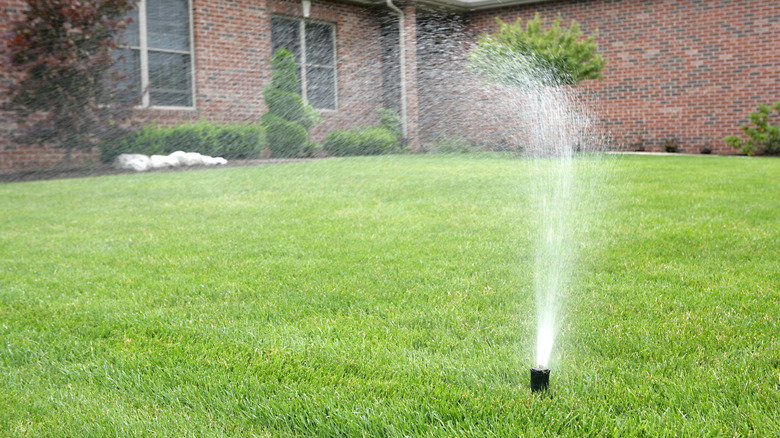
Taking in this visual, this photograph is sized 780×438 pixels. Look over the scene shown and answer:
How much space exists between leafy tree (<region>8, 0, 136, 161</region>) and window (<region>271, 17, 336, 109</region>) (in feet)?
11.9

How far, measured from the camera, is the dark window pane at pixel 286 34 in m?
12.8

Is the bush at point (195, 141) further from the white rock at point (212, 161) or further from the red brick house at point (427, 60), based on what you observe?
the red brick house at point (427, 60)

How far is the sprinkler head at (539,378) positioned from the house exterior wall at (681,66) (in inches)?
519

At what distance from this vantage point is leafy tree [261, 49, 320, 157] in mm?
11133

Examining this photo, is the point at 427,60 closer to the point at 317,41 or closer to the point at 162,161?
the point at 317,41

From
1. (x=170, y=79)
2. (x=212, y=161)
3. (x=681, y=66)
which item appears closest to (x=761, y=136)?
(x=681, y=66)

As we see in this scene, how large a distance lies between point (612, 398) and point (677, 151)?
13.1 m

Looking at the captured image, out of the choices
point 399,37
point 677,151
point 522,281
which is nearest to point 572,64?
point 677,151

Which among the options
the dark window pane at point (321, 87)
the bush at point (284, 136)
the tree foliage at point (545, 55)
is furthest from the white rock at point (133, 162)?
the dark window pane at point (321, 87)

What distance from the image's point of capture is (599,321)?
2.36 metres

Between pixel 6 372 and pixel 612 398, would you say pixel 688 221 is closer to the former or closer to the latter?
pixel 612 398

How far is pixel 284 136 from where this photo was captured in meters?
11.2

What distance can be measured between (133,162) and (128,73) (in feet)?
8.67

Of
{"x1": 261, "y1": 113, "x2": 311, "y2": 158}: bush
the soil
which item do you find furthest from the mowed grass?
Result: {"x1": 261, "y1": 113, "x2": 311, "y2": 158}: bush
